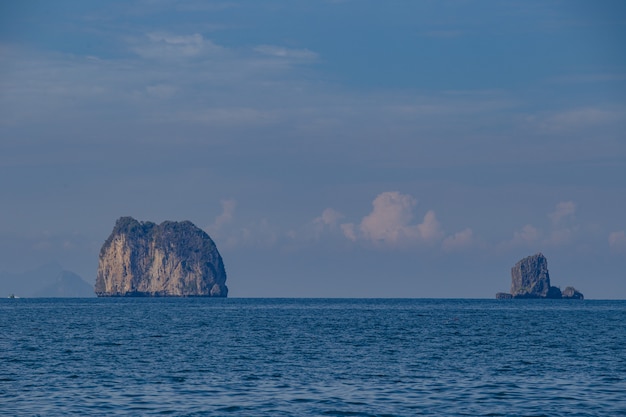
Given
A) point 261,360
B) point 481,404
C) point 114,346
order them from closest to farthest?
1. point 481,404
2. point 261,360
3. point 114,346

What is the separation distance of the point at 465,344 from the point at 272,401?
44.5 m

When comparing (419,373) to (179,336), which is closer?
(419,373)

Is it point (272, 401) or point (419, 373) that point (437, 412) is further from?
point (419, 373)

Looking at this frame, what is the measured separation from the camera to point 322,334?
4269 inches

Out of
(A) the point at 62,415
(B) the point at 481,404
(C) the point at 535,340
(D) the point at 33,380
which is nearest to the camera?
(A) the point at 62,415

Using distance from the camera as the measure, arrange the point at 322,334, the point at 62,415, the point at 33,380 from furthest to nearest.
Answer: the point at 322,334
the point at 33,380
the point at 62,415

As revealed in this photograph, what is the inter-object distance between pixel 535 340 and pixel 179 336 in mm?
40456

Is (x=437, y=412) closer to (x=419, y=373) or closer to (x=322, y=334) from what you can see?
(x=419, y=373)

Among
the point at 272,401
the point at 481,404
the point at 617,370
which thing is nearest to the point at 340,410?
the point at 272,401

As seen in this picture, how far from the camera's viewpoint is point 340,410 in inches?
1895

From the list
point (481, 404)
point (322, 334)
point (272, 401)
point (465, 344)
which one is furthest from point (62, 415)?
point (322, 334)

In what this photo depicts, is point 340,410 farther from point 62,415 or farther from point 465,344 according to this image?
point 465,344

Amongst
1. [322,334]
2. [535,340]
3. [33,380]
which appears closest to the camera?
[33,380]

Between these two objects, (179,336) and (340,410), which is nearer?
(340,410)
